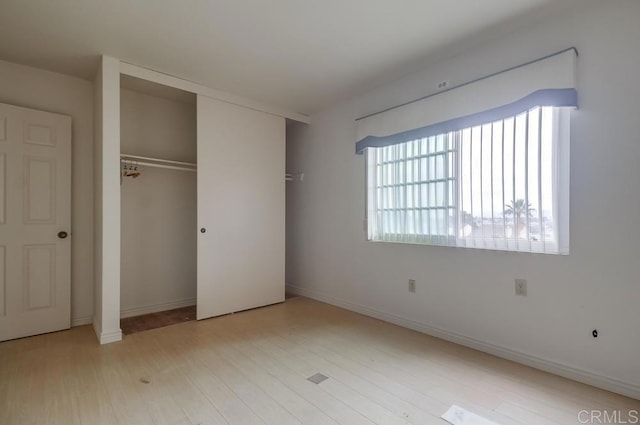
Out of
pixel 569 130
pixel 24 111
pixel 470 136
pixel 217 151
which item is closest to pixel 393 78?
pixel 470 136

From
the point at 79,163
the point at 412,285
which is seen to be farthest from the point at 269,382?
the point at 79,163

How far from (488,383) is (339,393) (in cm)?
103

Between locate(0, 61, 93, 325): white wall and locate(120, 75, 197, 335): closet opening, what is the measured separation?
0.99 ft

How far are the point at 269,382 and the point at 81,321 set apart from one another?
2460 millimetres

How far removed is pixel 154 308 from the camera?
3.67 meters

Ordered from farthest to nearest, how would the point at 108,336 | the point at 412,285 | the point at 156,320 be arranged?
the point at 156,320, the point at 412,285, the point at 108,336

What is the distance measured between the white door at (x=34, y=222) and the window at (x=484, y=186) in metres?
3.33

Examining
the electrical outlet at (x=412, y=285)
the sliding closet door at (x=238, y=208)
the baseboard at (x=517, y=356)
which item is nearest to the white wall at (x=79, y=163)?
the sliding closet door at (x=238, y=208)

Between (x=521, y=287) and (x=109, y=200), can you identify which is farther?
(x=109, y=200)

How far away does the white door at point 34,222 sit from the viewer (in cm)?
280

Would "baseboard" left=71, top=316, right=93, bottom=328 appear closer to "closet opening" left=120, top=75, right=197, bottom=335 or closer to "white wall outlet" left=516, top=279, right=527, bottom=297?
"closet opening" left=120, top=75, right=197, bottom=335

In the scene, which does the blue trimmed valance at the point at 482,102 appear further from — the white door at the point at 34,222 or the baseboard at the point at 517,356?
the white door at the point at 34,222

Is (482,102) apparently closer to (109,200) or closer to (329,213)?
(329,213)

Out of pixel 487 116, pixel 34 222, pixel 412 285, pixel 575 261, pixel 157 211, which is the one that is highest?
pixel 487 116
